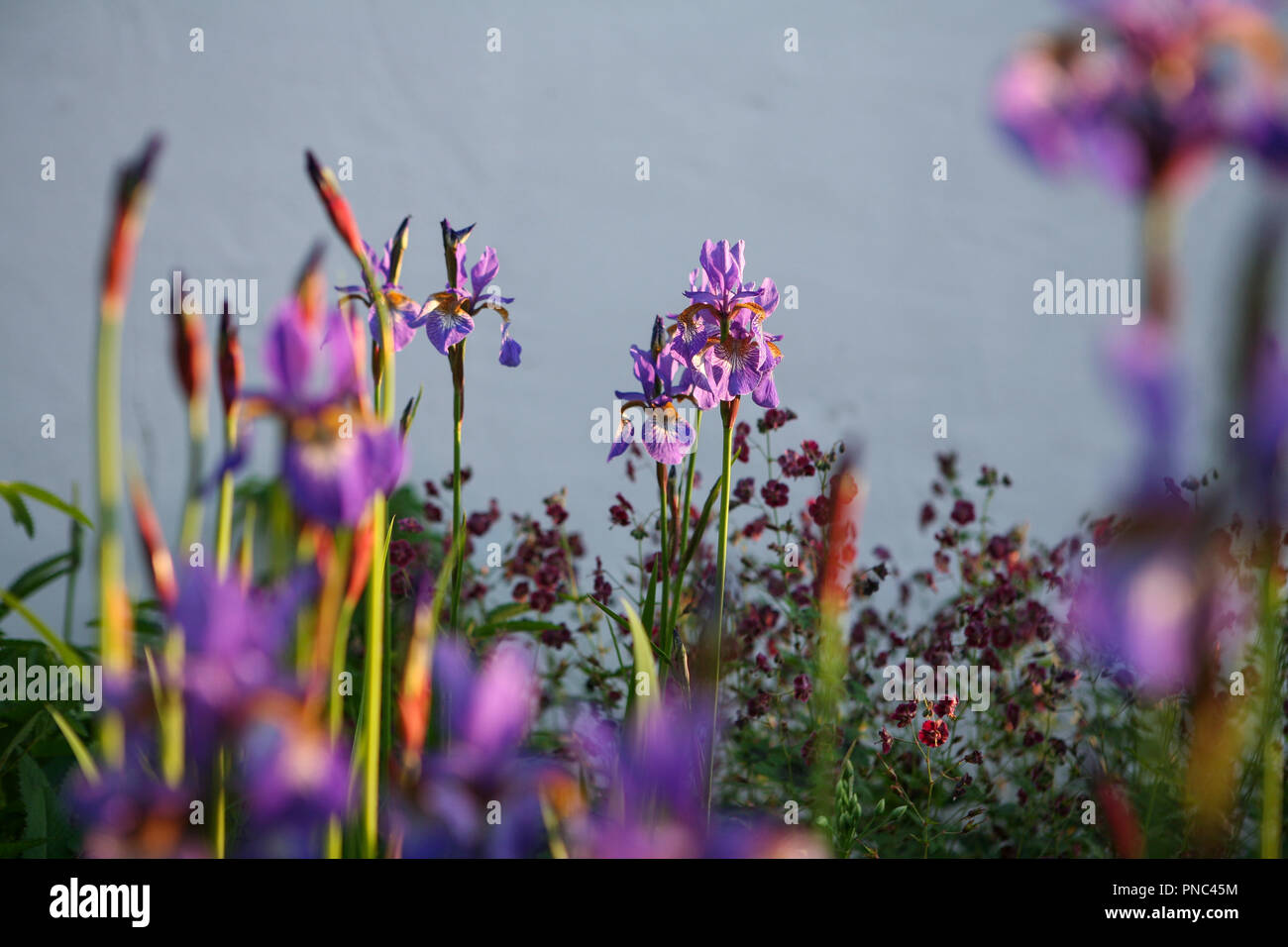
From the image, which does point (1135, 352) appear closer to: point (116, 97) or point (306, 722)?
point (306, 722)

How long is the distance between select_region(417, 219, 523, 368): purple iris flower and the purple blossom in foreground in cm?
18

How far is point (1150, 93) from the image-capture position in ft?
1.18

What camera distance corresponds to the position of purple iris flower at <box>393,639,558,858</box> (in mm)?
469

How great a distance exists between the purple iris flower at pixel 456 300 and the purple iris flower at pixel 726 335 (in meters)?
0.21

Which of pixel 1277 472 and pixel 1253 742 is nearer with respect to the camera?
pixel 1277 472

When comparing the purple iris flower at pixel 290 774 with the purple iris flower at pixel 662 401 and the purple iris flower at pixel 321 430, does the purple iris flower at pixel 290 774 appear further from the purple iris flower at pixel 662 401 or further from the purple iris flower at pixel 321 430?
the purple iris flower at pixel 662 401

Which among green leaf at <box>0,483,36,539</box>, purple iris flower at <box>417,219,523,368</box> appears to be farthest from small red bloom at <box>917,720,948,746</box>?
green leaf at <box>0,483,36,539</box>

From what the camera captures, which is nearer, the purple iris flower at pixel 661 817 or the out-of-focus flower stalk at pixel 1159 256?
the out-of-focus flower stalk at pixel 1159 256

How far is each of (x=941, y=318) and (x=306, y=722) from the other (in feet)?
8.80

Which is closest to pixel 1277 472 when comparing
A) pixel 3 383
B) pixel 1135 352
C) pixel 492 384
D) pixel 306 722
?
pixel 1135 352

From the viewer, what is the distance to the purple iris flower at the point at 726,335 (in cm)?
113

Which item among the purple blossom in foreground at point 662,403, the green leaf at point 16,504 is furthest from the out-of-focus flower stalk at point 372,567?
the green leaf at point 16,504

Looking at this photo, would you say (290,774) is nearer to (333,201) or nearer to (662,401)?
(333,201)

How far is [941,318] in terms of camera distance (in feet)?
9.47
